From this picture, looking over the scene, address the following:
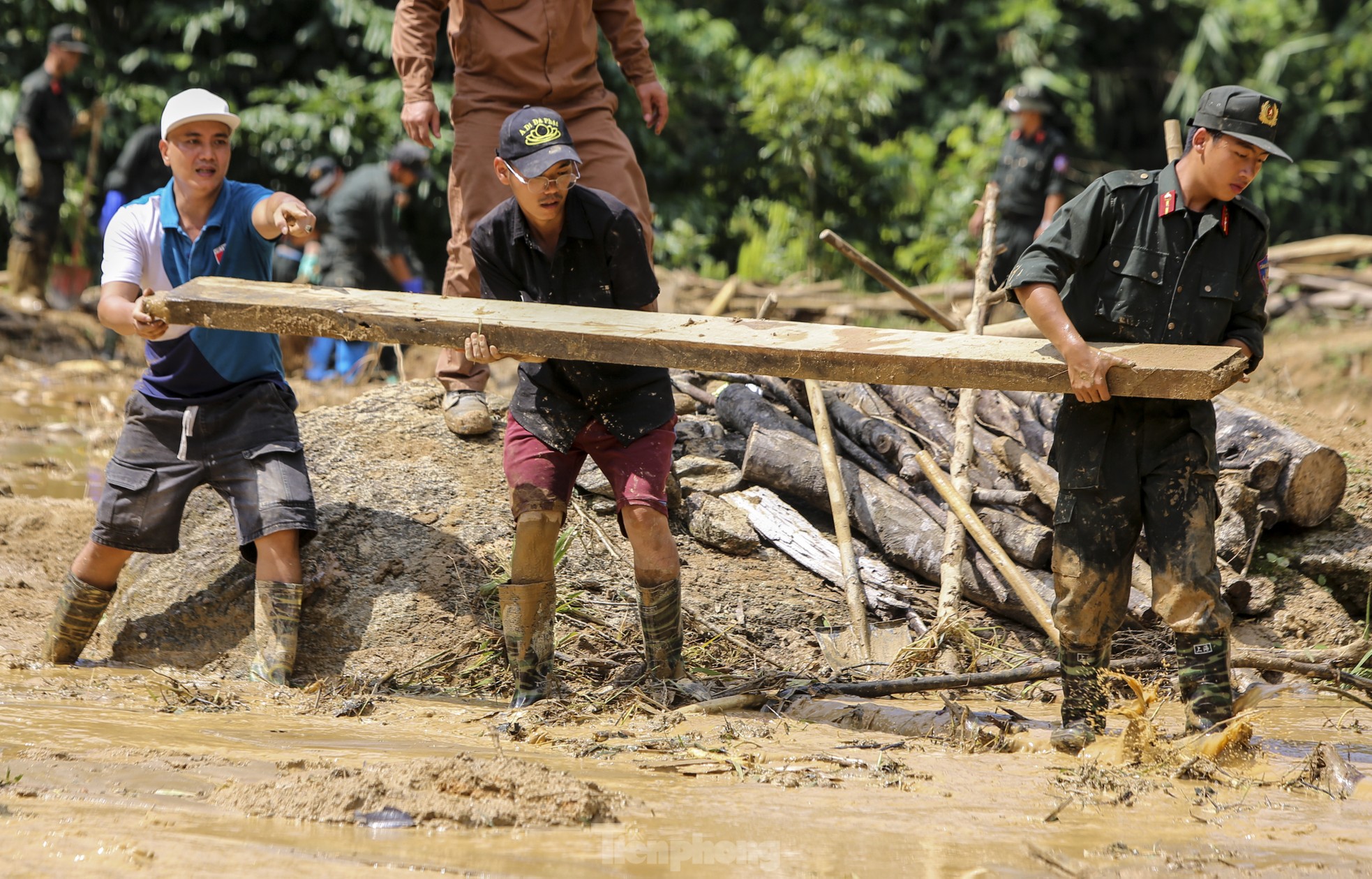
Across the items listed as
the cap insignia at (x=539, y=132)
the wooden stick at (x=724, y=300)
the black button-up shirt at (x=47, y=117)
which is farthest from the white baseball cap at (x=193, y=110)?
the black button-up shirt at (x=47, y=117)

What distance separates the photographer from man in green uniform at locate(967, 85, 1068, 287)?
9.25 meters

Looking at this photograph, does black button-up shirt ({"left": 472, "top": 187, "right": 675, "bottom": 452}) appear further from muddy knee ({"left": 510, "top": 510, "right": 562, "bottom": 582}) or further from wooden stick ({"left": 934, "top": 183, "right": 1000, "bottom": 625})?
wooden stick ({"left": 934, "top": 183, "right": 1000, "bottom": 625})

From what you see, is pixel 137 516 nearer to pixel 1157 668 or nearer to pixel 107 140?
pixel 1157 668

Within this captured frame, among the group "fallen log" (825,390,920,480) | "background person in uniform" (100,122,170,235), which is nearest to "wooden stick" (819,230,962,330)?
"fallen log" (825,390,920,480)

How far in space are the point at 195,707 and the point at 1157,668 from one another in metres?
3.44

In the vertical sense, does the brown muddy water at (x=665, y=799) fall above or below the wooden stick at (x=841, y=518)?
below

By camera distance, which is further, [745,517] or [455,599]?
[745,517]

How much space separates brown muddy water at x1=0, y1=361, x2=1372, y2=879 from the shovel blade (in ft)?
1.29

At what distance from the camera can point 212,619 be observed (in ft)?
15.5

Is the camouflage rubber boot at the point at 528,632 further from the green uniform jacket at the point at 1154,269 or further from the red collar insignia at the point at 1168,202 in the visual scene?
the red collar insignia at the point at 1168,202

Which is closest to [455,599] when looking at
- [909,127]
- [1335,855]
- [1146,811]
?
[1146,811]

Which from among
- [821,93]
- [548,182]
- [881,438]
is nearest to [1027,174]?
[821,93]

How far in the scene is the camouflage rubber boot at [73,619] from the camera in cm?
442

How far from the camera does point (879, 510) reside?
527 cm
